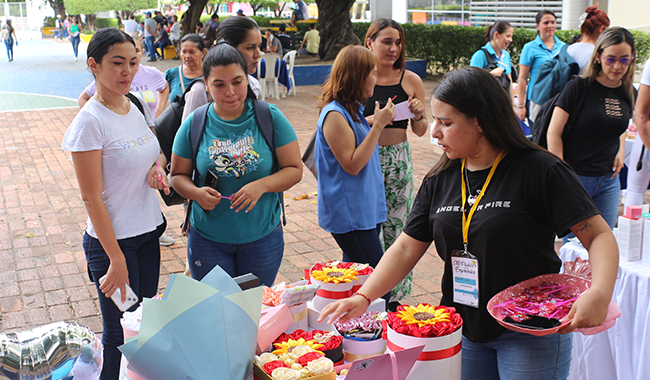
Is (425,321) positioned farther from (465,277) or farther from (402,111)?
(402,111)

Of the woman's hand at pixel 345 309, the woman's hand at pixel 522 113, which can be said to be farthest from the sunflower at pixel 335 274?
the woman's hand at pixel 522 113

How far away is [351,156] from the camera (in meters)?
3.05

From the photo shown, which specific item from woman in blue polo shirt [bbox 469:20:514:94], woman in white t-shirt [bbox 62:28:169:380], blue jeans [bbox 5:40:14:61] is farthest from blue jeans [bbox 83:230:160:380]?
blue jeans [bbox 5:40:14:61]

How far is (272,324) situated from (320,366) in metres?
0.30

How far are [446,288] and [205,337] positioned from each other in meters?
0.91

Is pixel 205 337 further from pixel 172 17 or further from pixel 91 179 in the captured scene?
pixel 172 17

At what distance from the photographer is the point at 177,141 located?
2.84 metres

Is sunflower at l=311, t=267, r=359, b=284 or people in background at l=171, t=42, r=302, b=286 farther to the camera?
people in background at l=171, t=42, r=302, b=286

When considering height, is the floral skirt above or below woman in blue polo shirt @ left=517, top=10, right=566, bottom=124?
below

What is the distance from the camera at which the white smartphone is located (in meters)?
2.49

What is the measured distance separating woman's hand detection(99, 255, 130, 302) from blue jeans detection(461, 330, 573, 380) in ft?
4.93

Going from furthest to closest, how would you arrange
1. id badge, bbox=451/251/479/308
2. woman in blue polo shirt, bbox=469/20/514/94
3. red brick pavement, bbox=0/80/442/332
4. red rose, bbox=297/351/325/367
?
woman in blue polo shirt, bbox=469/20/514/94
red brick pavement, bbox=0/80/442/332
id badge, bbox=451/251/479/308
red rose, bbox=297/351/325/367

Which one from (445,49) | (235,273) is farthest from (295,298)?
(445,49)

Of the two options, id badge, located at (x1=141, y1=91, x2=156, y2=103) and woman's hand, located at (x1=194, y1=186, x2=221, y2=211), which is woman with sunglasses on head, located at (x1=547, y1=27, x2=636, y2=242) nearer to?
woman's hand, located at (x1=194, y1=186, x2=221, y2=211)
